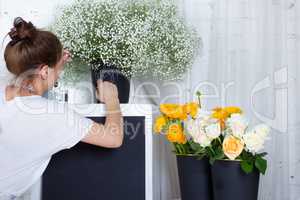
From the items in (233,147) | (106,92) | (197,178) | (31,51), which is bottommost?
(197,178)

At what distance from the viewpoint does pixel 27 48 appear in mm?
996

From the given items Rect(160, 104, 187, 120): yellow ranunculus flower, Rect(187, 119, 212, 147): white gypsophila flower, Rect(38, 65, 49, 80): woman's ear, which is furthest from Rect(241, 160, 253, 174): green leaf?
Rect(38, 65, 49, 80): woman's ear

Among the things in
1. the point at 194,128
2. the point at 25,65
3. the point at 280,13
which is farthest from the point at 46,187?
the point at 280,13

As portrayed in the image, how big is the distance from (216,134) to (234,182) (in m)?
0.13

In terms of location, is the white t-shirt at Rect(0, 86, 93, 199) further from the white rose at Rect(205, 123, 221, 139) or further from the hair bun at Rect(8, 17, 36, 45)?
the white rose at Rect(205, 123, 221, 139)

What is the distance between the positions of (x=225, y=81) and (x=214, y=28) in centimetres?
20

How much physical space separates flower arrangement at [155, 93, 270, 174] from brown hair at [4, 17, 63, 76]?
36 centimetres

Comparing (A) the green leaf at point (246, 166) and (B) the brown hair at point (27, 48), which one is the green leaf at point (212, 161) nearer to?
(A) the green leaf at point (246, 166)

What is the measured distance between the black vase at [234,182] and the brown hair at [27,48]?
0.55 m

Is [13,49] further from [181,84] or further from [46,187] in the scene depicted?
[181,84]

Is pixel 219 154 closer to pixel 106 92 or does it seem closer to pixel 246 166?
pixel 246 166

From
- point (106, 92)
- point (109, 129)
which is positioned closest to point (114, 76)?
point (106, 92)

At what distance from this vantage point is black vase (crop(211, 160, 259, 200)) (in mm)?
949

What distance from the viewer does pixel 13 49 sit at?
101cm
